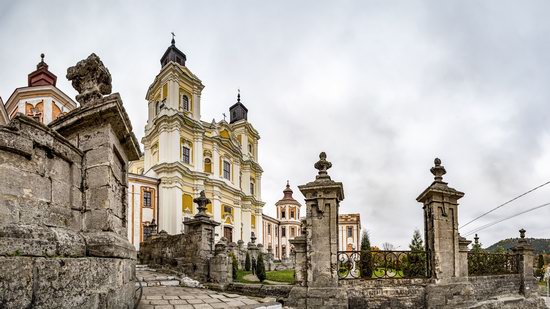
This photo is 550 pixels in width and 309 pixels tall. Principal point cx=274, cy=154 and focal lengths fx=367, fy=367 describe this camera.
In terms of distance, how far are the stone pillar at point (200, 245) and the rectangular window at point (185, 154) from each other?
2104 centimetres

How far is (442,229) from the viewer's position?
369 inches

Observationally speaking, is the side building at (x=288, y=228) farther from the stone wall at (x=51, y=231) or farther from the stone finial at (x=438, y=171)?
the stone wall at (x=51, y=231)

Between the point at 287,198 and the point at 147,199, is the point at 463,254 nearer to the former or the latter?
the point at 147,199

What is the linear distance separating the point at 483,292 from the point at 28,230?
11544mm

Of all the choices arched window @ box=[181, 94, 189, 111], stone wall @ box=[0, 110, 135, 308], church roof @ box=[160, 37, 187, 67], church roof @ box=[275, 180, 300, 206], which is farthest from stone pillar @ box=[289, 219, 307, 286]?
church roof @ box=[275, 180, 300, 206]

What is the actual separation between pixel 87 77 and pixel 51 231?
7.82 ft

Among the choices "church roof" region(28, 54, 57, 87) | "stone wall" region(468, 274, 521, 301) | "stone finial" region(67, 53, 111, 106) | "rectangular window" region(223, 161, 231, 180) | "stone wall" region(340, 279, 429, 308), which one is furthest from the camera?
"rectangular window" region(223, 161, 231, 180)

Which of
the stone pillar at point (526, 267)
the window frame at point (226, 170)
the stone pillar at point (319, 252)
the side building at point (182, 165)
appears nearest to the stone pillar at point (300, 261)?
the stone pillar at point (319, 252)

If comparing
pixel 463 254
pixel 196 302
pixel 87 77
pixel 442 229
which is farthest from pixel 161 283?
pixel 463 254

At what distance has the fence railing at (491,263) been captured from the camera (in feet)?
37.4

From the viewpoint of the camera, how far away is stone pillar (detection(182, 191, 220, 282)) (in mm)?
12055

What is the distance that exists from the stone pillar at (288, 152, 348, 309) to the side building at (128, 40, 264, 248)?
22750mm

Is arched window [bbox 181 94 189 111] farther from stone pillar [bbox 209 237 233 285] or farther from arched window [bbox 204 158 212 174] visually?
stone pillar [bbox 209 237 233 285]

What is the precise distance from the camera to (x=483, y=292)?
10.6 metres
